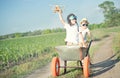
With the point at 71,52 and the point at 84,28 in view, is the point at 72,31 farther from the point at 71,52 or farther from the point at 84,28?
the point at 71,52

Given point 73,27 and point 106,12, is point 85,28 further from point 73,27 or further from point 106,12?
point 106,12

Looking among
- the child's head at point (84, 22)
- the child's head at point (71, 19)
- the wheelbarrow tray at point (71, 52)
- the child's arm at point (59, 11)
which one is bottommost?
the wheelbarrow tray at point (71, 52)

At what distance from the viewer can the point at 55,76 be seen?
886 centimetres

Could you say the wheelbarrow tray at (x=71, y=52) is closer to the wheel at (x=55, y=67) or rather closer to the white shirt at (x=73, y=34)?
the wheel at (x=55, y=67)

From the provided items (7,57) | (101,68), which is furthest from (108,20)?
(101,68)

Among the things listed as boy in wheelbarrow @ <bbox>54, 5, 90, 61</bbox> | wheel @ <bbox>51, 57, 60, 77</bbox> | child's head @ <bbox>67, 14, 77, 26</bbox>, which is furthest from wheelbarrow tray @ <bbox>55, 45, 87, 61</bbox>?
child's head @ <bbox>67, 14, 77, 26</bbox>

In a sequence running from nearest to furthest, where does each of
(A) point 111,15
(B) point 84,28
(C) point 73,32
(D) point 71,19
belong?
(C) point 73,32 → (D) point 71,19 → (B) point 84,28 → (A) point 111,15

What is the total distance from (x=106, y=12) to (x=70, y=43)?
278ft

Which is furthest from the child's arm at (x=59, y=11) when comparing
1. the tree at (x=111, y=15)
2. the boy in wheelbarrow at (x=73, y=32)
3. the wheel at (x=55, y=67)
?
the tree at (x=111, y=15)

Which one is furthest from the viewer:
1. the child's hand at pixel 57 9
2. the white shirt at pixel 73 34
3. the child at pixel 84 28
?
the child's hand at pixel 57 9

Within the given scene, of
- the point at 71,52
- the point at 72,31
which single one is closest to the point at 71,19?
the point at 72,31

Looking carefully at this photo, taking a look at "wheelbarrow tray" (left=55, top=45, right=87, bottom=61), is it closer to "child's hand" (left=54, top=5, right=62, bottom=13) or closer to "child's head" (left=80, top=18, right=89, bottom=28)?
"child's head" (left=80, top=18, right=89, bottom=28)

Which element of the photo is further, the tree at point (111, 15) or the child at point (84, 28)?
the tree at point (111, 15)

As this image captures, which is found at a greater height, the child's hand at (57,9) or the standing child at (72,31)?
the child's hand at (57,9)
